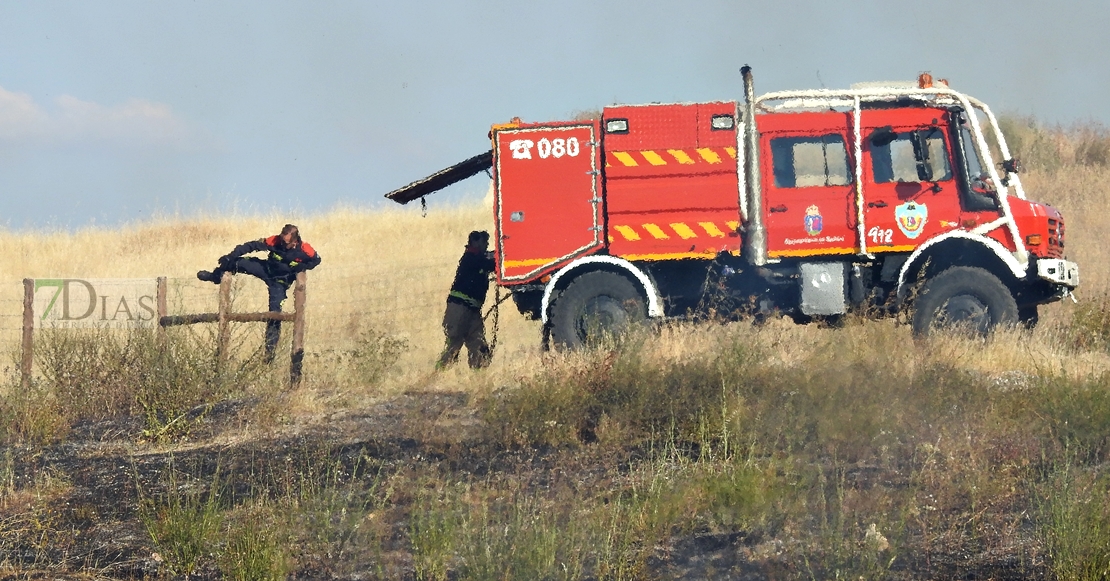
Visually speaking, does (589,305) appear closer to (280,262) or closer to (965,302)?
(280,262)

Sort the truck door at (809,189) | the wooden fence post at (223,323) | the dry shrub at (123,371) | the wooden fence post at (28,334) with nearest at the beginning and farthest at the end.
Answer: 1. the dry shrub at (123,371)
2. the wooden fence post at (223,323)
3. the wooden fence post at (28,334)
4. the truck door at (809,189)

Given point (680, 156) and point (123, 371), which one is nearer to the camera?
point (123, 371)

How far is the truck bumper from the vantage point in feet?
37.2

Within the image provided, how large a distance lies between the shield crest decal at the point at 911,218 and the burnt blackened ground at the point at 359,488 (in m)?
4.56

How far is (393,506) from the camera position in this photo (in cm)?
671

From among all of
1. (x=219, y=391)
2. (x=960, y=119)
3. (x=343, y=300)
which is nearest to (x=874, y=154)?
(x=960, y=119)

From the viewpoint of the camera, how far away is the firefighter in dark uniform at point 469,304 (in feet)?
41.9

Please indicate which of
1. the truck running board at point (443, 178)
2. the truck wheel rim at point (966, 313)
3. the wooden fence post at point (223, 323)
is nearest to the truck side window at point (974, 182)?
the truck wheel rim at point (966, 313)

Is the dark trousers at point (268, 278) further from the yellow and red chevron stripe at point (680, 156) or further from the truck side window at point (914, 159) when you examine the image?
the truck side window at point (914, 159)

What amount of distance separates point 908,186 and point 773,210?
1280 mm

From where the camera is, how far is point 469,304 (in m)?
12.8

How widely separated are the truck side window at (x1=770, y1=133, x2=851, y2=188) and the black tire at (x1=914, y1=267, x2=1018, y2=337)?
4.25 feet

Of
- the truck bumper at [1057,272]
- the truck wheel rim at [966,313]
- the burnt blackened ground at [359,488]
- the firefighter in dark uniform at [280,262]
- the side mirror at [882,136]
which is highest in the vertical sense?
the side mirror at [882,136]

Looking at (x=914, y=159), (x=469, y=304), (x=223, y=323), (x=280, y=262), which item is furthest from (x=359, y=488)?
(x=914, y=159)
